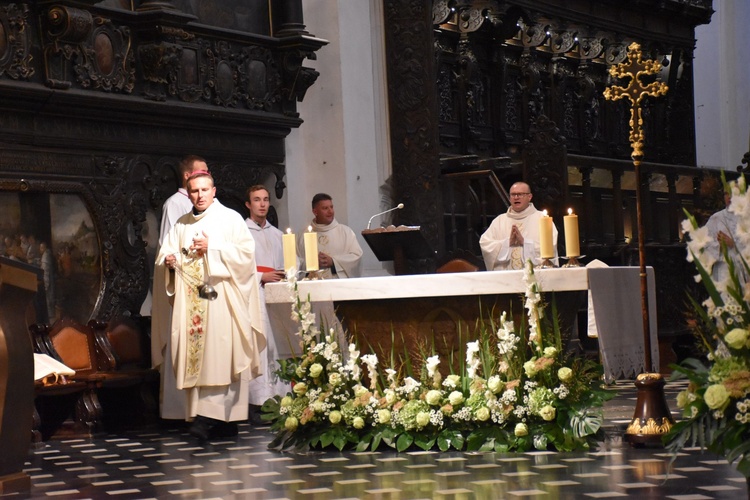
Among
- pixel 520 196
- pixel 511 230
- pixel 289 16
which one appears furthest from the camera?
pixel 289 16

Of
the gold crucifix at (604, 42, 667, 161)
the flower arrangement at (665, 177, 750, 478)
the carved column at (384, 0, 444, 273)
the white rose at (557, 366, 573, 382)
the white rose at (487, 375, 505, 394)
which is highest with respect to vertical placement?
the carved column at (384, 0, 444, 273)

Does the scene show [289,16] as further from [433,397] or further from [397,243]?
[433,397]

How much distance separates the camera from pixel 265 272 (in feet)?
32.0

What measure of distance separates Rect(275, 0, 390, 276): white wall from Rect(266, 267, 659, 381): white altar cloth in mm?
4254

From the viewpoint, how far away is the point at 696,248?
144 inches

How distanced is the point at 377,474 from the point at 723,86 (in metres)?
15.7

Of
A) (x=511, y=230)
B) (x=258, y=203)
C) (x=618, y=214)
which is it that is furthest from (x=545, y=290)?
(x=618, y=214)

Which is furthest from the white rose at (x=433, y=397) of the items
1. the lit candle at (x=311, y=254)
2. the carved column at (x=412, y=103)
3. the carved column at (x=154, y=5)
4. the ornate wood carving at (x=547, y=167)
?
the carved column at (x=412, y=103)

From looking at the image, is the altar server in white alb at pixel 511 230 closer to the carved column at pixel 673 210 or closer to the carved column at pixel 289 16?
the carved column at pixel 289 16

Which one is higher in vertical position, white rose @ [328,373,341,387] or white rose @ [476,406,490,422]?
white rose @ [328,373,341,387]

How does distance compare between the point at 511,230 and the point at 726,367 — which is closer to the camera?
the point at 726,367

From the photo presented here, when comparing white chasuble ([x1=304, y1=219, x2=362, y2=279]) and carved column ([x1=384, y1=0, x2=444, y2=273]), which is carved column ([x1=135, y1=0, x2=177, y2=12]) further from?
carved column ([x1=384, y1=0, x2=444, y2=273])

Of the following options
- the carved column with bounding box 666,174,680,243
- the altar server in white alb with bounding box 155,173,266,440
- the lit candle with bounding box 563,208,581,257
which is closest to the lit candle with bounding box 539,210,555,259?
the lit candle with bounding box 563,208,581,257

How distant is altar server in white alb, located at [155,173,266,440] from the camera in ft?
27.4
